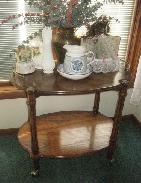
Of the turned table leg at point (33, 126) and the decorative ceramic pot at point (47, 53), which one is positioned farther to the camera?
the decorative ceramic pot at point (47, 53)

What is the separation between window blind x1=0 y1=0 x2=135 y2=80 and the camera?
221cm

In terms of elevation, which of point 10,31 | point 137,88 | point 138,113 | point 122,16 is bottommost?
point 138,113

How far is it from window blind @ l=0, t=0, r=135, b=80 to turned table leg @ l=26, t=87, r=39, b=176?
0.67 meters

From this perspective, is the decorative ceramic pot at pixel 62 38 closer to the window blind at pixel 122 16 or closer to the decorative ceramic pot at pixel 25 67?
the decorative ceramic pot at pixel 25 67

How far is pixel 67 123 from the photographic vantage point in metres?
2.31

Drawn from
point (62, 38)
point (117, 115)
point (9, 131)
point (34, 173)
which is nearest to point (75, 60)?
point (62, 38)

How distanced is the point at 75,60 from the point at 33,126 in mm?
501

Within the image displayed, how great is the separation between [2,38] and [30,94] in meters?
0.80

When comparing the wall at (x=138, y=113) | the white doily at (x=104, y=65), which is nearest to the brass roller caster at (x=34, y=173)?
the white doily at (x=104, y=65)

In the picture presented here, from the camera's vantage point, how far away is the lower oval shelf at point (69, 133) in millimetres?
2068

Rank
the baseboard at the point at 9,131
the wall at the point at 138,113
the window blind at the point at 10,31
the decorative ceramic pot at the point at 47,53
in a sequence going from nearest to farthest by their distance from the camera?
the decorative ceramic pot at the point at 47,53, the window blind at the point at 10,31, the baseboard at the point at 9,131, the wall at the point at 138,113

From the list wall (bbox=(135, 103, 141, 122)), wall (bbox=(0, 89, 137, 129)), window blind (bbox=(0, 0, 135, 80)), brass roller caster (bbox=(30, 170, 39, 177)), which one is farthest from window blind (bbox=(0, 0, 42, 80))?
wall (bbox=(135, 103, 141, 122))

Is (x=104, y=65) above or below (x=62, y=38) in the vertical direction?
below

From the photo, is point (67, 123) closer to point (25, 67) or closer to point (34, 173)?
point (34, 173)
